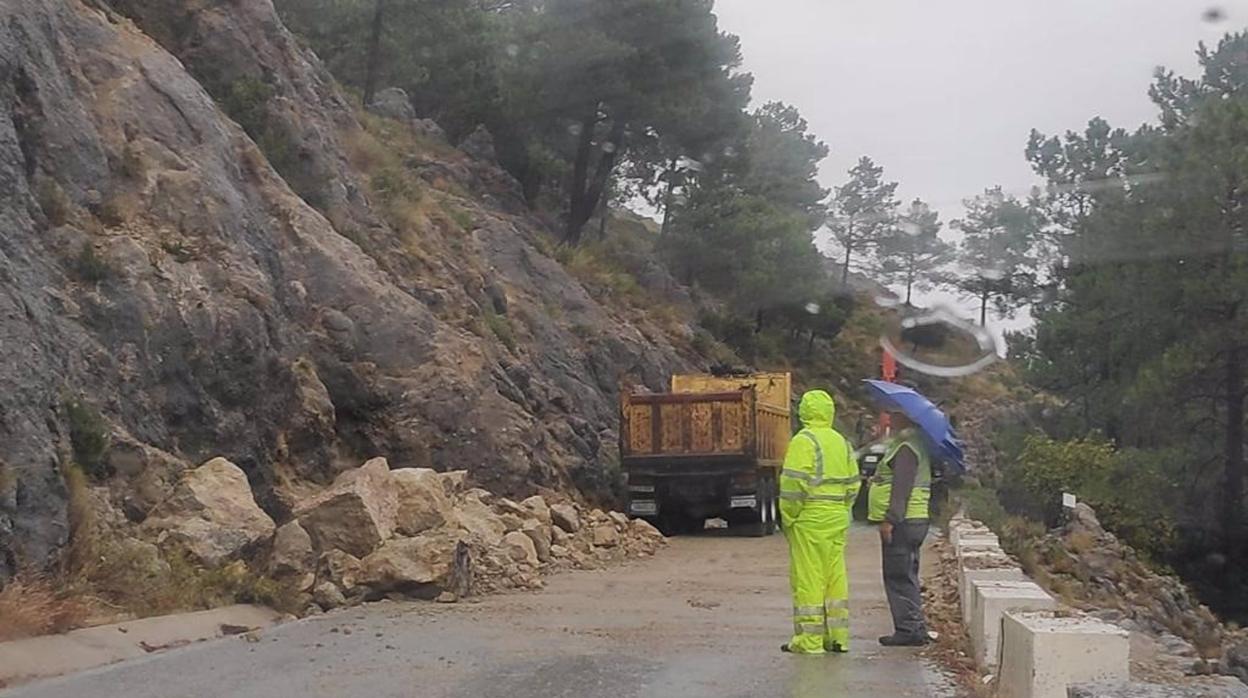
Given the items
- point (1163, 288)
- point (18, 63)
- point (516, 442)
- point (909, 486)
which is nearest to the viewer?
point (909, 486)

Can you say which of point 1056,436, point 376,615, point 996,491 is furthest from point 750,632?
point 1056,436

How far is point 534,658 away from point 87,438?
4977 millimetres

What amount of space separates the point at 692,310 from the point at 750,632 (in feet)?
114

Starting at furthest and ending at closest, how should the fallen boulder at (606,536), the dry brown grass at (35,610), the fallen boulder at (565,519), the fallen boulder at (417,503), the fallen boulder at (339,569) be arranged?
the fallen boulder at (606,536) → the fallen boulder at (565,519) → the fallen boulder at (417,503) → the fallen boulder at (339,569) → the dry brown grass at (35,610)

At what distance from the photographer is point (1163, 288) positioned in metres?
32.1

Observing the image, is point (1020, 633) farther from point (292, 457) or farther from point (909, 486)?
point (292, 457)

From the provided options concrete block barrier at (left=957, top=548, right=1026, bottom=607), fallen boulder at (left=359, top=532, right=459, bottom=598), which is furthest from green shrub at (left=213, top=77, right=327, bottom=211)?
concrete block barrier at (left=957, top=548, right=1026, bottom=607)

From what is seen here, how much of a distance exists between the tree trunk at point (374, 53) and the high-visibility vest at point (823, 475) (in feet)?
112

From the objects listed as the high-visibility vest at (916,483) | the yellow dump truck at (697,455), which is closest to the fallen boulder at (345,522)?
the high-visibility vest at (916,483)

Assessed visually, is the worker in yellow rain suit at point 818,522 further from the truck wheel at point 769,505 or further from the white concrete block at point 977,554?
the truck wheel at point 769,505

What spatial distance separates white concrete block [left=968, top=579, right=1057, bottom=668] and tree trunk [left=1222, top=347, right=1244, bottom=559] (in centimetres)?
2406

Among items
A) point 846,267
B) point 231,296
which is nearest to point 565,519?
point 231,296

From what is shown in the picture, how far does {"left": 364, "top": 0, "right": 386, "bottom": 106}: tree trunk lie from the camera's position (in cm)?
4241

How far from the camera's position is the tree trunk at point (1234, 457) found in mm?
30969
